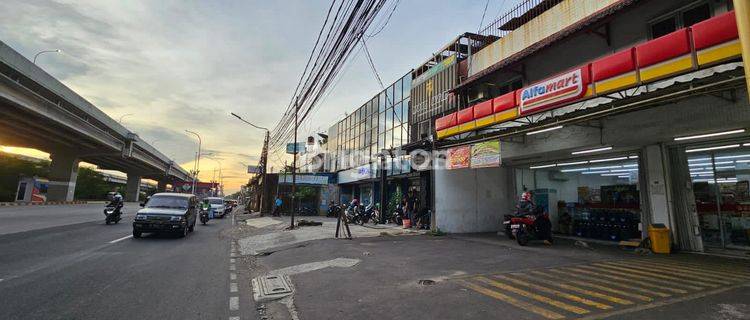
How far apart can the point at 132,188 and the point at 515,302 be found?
8361cm

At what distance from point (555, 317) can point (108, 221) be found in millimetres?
20317

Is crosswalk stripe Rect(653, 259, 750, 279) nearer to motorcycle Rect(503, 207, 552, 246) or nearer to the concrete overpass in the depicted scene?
motorcycle Rect(503, 207, 552, 246)

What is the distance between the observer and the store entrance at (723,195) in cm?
973

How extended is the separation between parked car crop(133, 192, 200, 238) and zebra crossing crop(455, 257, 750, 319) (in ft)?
37.0

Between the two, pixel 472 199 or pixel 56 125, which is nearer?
pixel 472 199

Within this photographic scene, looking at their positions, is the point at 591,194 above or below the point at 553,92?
below

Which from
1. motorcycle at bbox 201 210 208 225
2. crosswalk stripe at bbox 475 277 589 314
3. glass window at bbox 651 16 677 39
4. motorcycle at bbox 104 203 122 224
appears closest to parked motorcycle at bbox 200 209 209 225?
motorcycle at bbox 201 210 208 225

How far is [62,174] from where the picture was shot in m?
44.8

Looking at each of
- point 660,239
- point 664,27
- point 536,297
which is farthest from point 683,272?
point 664,27

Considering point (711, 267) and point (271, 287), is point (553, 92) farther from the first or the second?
point (271, 287)

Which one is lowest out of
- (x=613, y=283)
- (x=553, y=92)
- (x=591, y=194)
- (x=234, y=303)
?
(x=234, y=303)

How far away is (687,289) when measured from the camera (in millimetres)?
5992

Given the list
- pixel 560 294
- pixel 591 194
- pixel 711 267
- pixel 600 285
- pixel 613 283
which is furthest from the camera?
pixel 591 194

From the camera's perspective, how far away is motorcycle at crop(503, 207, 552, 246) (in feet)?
39.4
